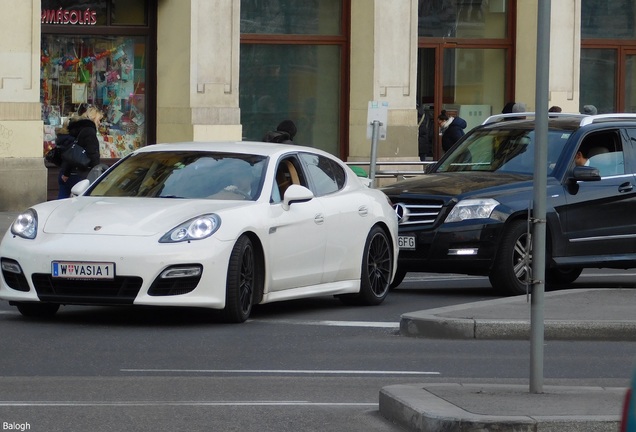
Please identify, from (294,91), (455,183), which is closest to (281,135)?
(455,183)

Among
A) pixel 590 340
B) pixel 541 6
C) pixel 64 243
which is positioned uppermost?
pixel 541 6

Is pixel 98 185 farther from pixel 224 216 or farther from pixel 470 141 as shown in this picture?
pixel 470 141

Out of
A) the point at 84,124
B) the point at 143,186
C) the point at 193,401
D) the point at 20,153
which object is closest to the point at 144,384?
the point at 193,401

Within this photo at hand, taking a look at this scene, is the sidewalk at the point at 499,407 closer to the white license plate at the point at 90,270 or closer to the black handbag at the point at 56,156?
the white license plate at the point at 90,270

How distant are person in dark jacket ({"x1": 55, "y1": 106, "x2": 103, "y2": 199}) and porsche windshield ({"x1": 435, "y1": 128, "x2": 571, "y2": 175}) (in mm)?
6143

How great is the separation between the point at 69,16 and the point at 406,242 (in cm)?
1334

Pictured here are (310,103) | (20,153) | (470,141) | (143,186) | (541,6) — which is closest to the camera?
(541,6)

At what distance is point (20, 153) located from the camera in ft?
80.2

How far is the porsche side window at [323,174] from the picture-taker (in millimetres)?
13375

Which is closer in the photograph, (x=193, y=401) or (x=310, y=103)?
(x=193, y=401)

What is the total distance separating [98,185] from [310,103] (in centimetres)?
1642

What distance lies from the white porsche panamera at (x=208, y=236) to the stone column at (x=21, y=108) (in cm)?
1135

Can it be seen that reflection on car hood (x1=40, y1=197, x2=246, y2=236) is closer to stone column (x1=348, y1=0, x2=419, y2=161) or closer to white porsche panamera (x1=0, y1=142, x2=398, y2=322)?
white porsche panamera (x1=0, y1=142, x2=398, y2=322)

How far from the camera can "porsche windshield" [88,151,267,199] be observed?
12.5m
